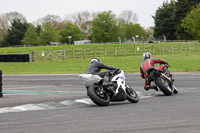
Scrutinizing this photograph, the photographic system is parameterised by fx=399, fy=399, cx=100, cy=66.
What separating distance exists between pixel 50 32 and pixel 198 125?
107 meters

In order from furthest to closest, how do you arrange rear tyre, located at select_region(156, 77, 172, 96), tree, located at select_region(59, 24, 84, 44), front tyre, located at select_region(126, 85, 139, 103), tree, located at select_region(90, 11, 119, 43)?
tree, located at select_region(59, 24, 84, 44), tree, located at select_region(90, 11, 119, 43), rear tyre, located at select_region(156, 77, 172, 96), front tyre, located at select_region(126, 85, 139, 103)

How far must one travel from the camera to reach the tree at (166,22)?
360ft

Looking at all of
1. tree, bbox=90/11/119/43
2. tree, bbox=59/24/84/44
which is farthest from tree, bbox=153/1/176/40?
tree, bbox=59/24/84/44

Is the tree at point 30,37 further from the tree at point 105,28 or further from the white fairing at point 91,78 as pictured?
the white fairing at point 91,78

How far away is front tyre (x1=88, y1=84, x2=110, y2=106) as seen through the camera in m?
10.1

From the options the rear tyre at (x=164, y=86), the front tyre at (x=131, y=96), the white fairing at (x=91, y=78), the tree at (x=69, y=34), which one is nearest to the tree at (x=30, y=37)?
the tree at (x=69, y=34)

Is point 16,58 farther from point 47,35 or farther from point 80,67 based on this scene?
point 47,35

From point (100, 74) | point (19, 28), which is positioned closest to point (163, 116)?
point (100, 74)

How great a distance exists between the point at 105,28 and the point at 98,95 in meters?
96.5

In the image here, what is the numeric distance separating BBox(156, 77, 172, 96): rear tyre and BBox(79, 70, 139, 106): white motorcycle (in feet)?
5.01

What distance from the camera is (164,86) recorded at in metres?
12.7

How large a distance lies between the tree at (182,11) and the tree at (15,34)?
4716 cm

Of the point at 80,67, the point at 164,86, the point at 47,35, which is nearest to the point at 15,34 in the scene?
the point at 47,35

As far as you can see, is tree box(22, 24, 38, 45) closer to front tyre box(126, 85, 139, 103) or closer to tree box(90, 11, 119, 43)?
tree box(90, 11, 119, 43)
